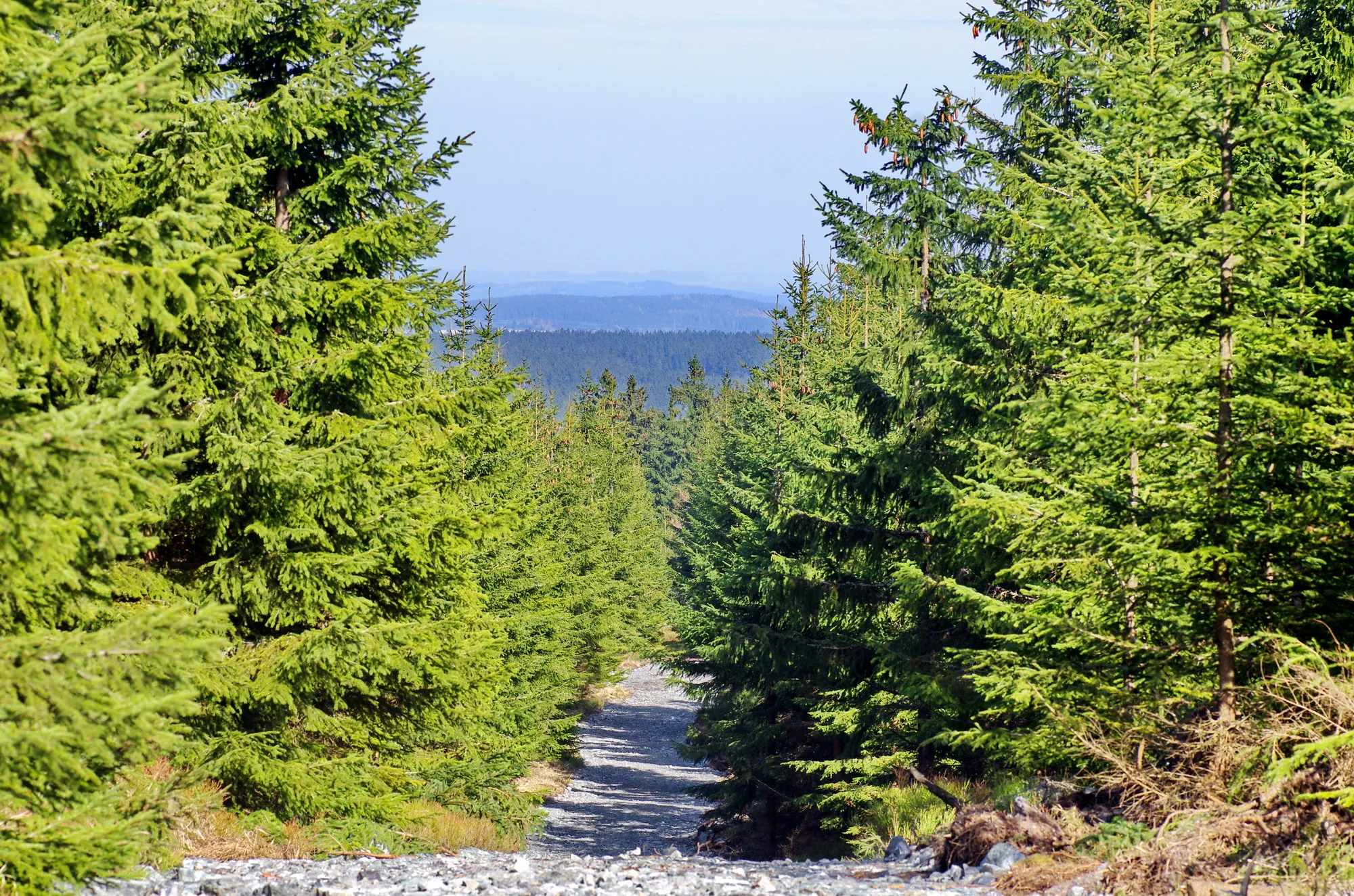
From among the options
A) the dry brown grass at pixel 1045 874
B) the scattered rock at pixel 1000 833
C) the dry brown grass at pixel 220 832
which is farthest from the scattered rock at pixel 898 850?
the dry brown grass at pixel 220 832

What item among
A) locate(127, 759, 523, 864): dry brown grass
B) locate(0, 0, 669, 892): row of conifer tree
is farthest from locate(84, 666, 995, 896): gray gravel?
locate(0, 0, 669, 892): row of conifer tree

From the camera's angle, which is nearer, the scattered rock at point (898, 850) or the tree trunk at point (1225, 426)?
the tree trunk at point (1225, 426)

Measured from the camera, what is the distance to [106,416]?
4188 millimetres

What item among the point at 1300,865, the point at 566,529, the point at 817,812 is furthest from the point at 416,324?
the point at 566,529

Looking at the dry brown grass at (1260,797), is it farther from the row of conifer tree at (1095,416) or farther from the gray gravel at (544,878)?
the gray gravel at (544,878)

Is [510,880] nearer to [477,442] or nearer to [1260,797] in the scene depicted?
[477,442]

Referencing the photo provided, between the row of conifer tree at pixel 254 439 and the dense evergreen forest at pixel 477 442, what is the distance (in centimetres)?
5

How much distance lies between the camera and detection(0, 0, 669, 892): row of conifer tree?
4.59 meters

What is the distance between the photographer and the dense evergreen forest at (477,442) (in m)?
4.58

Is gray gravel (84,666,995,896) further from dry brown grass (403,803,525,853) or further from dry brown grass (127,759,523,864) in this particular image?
dry brown grass (403,803,525,853)

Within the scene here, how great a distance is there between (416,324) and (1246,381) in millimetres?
8078

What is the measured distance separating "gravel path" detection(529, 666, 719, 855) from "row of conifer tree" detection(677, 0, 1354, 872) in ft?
28.8

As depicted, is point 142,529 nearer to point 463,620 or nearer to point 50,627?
point 50,627

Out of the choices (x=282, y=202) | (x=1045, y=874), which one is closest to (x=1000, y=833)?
(x=1045, y=874)
